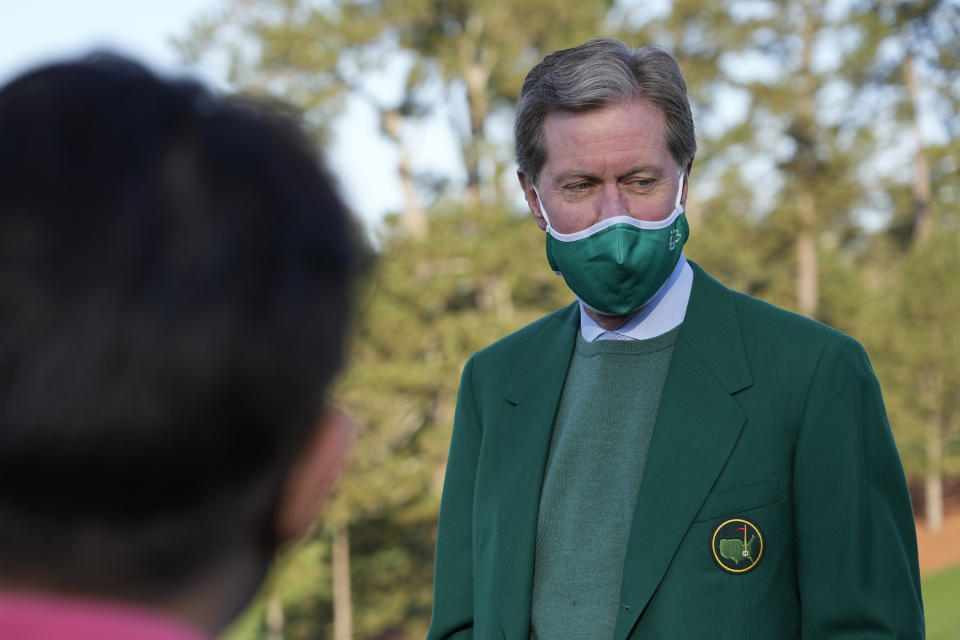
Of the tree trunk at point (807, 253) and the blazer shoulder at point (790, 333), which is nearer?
the blazer shoulder at point (790, 333)

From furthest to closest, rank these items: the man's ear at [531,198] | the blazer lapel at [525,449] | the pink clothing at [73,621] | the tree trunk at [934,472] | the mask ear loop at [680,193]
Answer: the tree trunk at [934,472] < the man's ear at [531,198] < the mask ear loop at [680,193] < the blazer lapel at [525,449] < the pink clothing at [73,621]

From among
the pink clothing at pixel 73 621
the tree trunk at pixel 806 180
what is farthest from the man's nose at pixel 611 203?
the tree trunk at pixel 806 180

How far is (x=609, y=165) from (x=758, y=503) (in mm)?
855

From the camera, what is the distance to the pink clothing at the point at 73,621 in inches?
29.5

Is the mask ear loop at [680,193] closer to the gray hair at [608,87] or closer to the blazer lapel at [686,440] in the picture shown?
the gray hair at [608,87]

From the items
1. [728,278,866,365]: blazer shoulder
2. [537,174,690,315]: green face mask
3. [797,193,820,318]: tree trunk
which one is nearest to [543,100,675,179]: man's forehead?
[537,174,690,315]: green face mask

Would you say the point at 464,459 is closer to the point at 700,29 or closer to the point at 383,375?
the point at 383,375

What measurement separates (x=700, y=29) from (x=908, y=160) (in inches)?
364

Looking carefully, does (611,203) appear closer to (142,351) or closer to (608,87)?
(608,87)

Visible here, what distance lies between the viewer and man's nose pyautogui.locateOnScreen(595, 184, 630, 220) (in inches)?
103

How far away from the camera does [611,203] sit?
2.63 m

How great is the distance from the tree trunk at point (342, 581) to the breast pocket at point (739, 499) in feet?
72.2

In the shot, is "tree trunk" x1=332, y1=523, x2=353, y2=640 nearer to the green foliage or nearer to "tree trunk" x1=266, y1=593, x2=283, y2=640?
"tree trunk" x1=266, y1=593, x2=283, y2=640

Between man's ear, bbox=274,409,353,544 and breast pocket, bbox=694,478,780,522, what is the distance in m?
1.42
